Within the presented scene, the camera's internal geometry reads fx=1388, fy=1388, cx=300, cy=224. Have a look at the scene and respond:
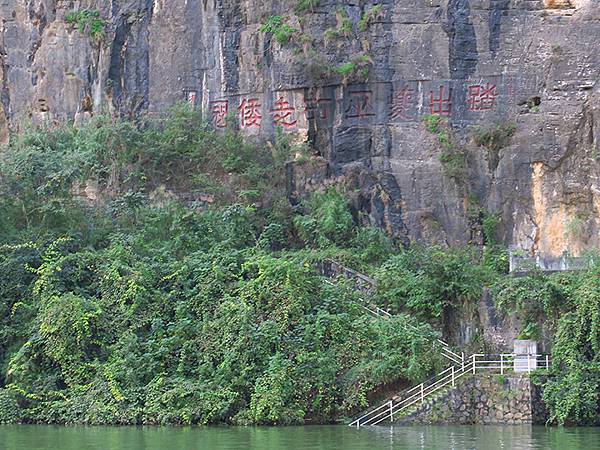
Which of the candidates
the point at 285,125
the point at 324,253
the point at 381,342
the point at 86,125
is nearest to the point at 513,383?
the point at 381,342

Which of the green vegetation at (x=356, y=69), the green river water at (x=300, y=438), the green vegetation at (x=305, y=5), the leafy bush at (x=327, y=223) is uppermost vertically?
the green vegetation at (x=305, y=5)

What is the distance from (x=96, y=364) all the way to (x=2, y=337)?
2408 millimetres

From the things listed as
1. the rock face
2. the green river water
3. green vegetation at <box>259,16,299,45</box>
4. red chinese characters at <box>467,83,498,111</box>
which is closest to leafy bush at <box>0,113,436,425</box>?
the green river water

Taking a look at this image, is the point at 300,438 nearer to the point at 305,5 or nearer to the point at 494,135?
the point at 494,135

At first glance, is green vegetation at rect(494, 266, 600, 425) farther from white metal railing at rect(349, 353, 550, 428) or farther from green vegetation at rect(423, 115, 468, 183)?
green vegetation at rect(423, 115, 468, 183)

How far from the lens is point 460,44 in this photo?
3200cm

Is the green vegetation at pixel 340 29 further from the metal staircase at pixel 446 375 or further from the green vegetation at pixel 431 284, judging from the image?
the metal staircase at pixel 446 375

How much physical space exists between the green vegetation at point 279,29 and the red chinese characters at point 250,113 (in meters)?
1.61

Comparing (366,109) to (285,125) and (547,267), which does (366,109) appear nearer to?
(285,125)

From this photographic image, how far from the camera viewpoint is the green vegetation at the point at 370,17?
106ft

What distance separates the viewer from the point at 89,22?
113ft

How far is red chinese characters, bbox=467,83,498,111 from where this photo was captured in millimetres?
31828

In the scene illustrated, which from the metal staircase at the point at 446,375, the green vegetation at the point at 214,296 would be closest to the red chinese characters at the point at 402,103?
the green vegetation at the point at 214,296

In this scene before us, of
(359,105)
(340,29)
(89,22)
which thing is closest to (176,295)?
(359,105)
